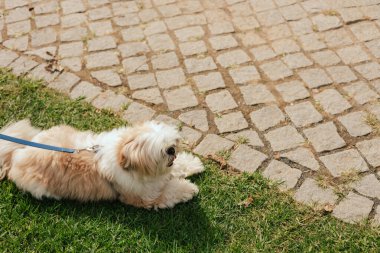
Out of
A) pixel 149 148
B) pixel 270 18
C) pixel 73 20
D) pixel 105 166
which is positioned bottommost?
pixel 270 18

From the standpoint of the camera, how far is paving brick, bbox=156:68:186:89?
5934mm

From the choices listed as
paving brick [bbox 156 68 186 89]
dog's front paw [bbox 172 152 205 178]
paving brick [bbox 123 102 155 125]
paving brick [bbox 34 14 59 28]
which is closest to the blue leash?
dog's front paw [bbox 172 152 205 178]

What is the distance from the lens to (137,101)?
5.77m

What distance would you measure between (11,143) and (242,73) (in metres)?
3.02

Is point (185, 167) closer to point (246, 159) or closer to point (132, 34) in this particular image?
point (246, 159)

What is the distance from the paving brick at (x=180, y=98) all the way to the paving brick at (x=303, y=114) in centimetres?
119

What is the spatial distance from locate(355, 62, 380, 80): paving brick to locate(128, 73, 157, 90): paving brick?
2.72m

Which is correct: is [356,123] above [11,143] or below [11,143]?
below

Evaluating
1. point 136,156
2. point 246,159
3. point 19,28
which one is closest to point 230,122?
point 246,159

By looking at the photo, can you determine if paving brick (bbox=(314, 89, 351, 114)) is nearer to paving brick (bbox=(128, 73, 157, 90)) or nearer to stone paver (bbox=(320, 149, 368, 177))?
stone paver (bbox=(320, 149, 368, 177))

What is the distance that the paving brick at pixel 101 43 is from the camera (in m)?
6.47

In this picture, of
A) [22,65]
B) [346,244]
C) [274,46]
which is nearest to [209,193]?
[346,244]

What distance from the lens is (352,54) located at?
6.16 m

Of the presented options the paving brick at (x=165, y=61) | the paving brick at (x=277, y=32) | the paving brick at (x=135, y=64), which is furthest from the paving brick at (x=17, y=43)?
the paving brick at (x=277, y=32)
